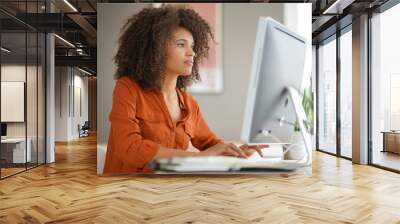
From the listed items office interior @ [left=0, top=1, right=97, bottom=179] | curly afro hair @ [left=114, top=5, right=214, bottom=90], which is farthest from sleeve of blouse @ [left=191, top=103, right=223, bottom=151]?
office interior @ [left=0, top=1, right=97, bottom=179]

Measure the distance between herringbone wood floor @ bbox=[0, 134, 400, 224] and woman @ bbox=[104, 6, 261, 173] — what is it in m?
0.49

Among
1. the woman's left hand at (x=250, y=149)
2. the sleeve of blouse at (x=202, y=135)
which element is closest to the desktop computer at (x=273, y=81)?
the woman's left hand at (x=250, y=149)

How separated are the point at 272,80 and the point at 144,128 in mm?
1994

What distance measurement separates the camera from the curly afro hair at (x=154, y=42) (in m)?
4.93

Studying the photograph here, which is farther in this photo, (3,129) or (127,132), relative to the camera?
(3,129)

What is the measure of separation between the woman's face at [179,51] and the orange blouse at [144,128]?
0.33 m

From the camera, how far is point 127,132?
4.92 meters

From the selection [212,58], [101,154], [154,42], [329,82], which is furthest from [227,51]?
[329,82]

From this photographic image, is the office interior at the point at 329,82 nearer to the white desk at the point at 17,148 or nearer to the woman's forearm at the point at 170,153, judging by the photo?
the white desk at the point at 17,148

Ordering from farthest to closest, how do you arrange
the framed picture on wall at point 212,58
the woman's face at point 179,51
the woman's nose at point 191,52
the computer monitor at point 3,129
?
the computer monitor at point 3,129 → the framed picture on wall at point 212,58 → the woman's nose at point 191,52 → the woman's face at point 179,51

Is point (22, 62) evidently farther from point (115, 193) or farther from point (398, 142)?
point (398, 142)

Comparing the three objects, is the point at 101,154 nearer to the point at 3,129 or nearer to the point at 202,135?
the point at 202,135

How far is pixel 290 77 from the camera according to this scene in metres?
3.51

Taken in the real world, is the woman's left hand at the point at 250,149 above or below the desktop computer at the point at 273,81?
below
